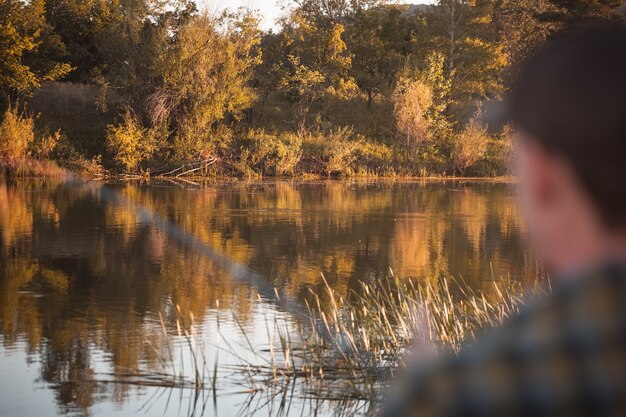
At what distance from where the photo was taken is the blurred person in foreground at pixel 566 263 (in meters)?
0.71

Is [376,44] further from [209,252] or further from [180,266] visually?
[180,266]

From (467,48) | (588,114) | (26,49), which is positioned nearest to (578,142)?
(588,114)

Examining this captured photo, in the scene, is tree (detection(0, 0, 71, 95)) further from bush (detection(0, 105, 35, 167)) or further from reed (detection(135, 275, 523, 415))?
reed (detection(135, 275, 523, 415))

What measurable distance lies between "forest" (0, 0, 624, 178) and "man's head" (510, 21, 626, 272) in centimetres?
2618

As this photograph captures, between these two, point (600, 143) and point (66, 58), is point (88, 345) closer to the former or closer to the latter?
point (600, 143)

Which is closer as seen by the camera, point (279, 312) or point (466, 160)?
point (279, 312)

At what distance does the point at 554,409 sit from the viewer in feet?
2.32

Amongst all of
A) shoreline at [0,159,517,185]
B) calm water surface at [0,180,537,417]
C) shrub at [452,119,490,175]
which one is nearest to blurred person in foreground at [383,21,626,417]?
calm water surface at [0,180,537,417]

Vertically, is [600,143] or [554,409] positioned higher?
[600,143]

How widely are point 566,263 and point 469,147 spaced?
39257 mm

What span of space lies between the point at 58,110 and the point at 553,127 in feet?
125

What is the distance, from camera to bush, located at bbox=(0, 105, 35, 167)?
30.6 meters

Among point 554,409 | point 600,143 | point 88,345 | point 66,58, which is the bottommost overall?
point 88,345

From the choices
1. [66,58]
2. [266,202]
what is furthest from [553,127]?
[66,58]
